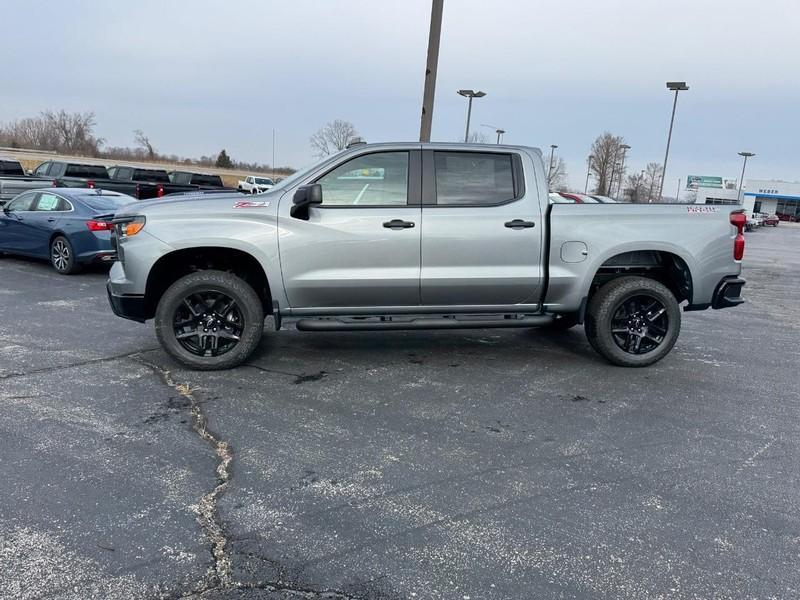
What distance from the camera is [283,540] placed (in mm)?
2902

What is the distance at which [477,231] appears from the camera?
212 inches

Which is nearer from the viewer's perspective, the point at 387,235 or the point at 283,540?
the point at 283,540

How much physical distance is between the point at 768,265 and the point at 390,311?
16.5 metres

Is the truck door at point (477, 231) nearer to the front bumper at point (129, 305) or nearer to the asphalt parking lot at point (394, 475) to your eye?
the asphalt parking lot at point (394, 475)

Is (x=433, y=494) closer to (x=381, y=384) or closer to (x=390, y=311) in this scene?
(x=381, y=384)

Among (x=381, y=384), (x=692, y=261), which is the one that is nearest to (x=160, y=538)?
(x=381, y=384)

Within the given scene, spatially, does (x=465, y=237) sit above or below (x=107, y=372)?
above

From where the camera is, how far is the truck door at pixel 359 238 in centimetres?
523

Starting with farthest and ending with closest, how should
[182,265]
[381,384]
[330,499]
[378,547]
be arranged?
[182,265], [381,384], [330,499], [378,547]

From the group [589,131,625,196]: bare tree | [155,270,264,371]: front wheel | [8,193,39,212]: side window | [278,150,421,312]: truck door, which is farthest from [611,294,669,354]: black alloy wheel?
[589,131,625,196]: bare tree

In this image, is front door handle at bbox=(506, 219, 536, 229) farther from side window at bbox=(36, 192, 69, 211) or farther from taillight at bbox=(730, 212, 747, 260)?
side window at bbox=(36, 192, 69, 211)

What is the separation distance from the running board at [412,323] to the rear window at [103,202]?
23.1 feet

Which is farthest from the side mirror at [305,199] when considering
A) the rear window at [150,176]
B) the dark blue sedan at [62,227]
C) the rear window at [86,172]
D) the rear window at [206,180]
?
the rear window at [206,180]

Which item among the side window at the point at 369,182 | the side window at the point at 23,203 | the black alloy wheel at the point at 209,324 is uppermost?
the side window at the point at 369,182
